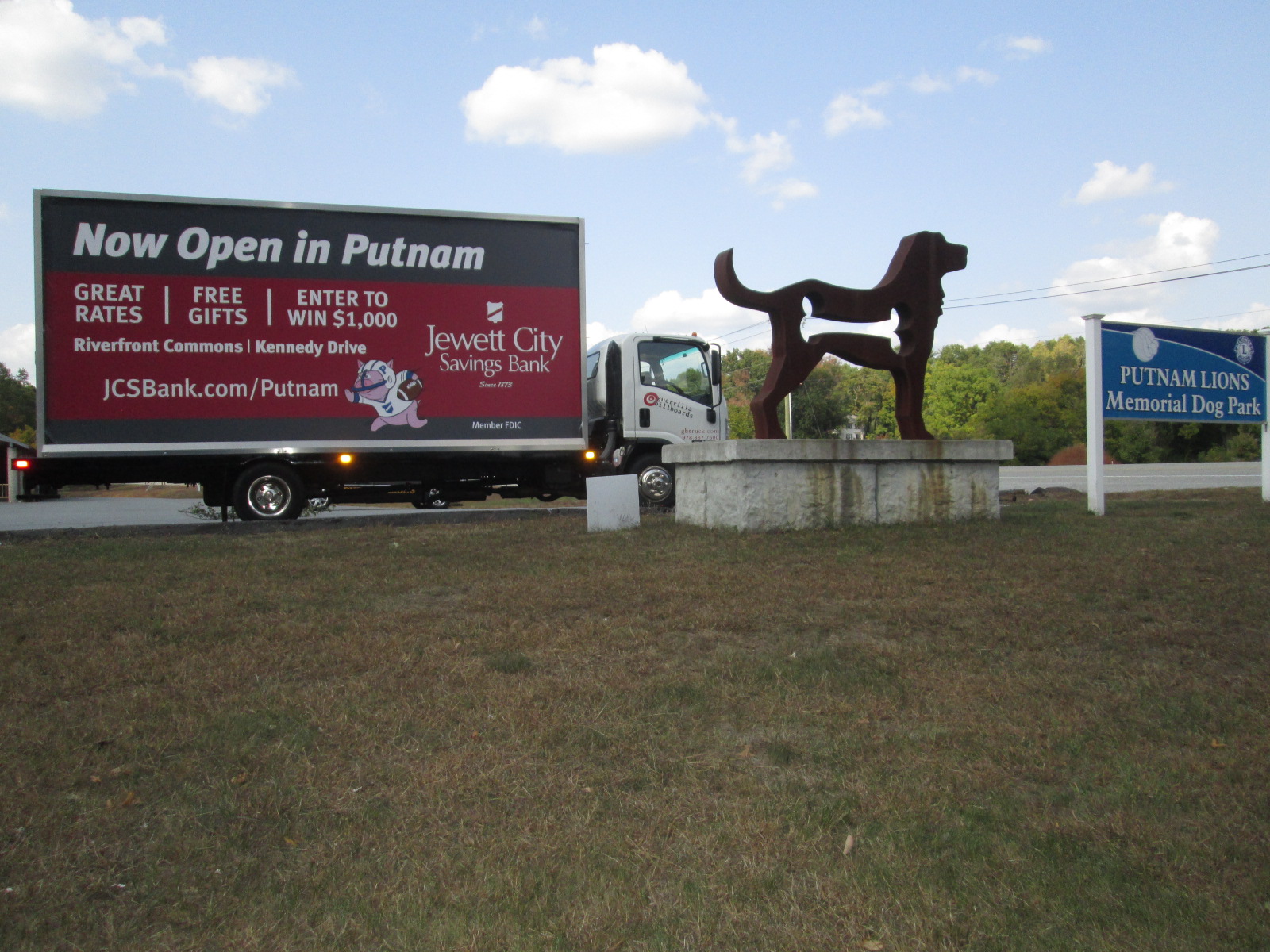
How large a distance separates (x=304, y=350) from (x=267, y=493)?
1.87 m

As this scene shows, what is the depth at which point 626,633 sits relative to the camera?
5012 mm

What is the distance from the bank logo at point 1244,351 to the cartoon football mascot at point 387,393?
10.8 meters

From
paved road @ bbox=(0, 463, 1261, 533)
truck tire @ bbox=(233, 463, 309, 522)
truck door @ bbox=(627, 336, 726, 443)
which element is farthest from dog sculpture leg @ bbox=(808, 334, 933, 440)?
truck tire @ bbox=(233, 463, 309, 522)

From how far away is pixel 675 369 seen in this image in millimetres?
13828

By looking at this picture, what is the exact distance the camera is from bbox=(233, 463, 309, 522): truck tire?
1171 cm

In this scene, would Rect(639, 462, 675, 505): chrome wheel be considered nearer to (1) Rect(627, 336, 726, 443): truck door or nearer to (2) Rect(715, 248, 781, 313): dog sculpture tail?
(1) Rect(627, 336, 726, 443): truck door

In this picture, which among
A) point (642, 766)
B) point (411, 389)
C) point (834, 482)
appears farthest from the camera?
point (411, 389)

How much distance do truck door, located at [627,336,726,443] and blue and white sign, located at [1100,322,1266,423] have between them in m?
5.26

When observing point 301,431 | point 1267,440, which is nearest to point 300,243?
point 301,431

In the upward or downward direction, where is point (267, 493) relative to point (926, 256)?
downward

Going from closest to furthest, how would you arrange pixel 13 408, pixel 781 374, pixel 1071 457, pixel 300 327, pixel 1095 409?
1. pixel 781 374
2. pixel 1095 409
3. pixel 300 327
4. pixel 1071 457
5. pixel 13 408

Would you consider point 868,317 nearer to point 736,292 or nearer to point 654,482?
point 736,292

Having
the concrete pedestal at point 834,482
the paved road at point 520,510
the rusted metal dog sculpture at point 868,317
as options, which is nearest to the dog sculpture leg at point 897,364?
the rusted metal dog sculpture at point 868,317

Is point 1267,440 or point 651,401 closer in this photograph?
point 1267,440
